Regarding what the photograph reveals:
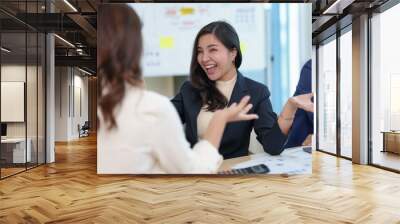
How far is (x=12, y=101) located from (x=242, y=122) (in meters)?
3.79

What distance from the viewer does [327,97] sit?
10070mm

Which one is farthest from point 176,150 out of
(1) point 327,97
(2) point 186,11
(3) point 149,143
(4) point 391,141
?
(1) point 327,97

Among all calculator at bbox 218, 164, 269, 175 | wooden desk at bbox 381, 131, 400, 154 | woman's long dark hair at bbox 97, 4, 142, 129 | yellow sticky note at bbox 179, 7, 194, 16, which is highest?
yellow sticky note at bbox 179, 7, 194, 16

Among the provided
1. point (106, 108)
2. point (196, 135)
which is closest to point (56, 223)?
point (106, 108)

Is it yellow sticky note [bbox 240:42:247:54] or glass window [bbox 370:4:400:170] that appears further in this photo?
glass window [bbox 370:4:400:170]

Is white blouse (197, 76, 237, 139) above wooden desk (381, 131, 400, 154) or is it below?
above

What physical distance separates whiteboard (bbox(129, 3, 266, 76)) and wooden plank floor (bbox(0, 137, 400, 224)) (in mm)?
1557

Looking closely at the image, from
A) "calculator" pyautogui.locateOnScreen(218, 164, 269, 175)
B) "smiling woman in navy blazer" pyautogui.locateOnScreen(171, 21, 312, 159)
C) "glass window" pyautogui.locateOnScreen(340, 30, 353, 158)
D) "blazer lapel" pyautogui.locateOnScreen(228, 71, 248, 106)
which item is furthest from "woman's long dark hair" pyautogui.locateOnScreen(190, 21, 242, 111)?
"glass window" pyautogui.locateOnScreen(340, 30, 353, 158)

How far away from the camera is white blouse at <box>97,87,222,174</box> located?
4637mm

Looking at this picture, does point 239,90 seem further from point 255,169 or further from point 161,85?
point 255,169

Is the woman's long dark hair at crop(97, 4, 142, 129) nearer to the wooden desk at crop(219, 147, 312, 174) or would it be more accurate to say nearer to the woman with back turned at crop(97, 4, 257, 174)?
the woman with back turned at crop(97, 4, 257, 174)

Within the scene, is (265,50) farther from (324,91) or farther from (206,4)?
(324,91)

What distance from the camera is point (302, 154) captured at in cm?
552

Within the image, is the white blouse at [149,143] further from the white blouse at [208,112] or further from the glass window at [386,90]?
the glass window at [386,90]
